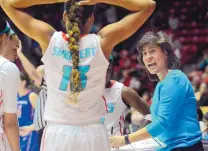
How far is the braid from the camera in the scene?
2992mm

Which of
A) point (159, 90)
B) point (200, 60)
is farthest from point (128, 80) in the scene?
point (159, 90)

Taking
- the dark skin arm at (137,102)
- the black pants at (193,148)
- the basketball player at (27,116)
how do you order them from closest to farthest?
the black pants at (193,148), the dark skin arm at (137,102), the basketball player at (27,116)

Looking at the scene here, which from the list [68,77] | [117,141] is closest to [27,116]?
[117,141]

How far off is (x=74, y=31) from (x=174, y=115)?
0.84 m

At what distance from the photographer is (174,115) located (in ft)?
10.9

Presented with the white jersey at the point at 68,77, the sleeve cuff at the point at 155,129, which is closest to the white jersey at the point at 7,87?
the white jersey at the point at 68,77

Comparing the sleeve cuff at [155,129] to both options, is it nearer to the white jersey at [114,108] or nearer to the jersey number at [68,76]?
the jersey number at [68,76]

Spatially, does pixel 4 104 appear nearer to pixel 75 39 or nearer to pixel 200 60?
pixel 75 39

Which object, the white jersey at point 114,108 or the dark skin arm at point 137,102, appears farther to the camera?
the white jersey at point 114,108

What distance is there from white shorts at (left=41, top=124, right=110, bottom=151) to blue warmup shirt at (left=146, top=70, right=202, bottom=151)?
38 cm

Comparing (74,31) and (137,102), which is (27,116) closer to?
(137,102)

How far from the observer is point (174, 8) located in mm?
16734

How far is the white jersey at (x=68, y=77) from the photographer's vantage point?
9.86ft

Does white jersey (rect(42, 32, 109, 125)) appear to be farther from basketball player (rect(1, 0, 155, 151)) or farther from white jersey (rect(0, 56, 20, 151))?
white jersey (rect(0, 56, 20, 151))
